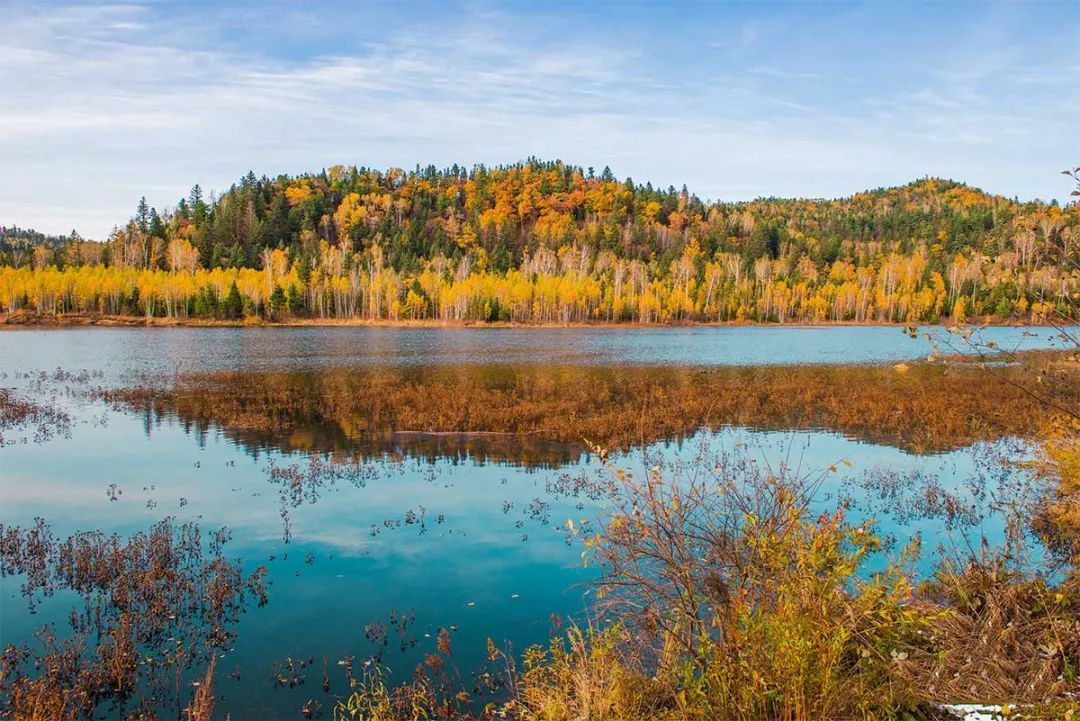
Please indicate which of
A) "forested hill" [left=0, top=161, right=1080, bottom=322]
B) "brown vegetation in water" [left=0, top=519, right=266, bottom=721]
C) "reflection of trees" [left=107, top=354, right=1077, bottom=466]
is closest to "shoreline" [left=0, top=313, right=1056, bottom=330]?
"forested hill" [left=0, top=161, right=1080, bottom=322]

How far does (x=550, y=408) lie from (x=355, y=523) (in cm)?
1608

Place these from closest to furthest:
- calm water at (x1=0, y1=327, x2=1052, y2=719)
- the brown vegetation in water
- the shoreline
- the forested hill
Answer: the brown vegetation in water
calm water at (x1=0, y1=327, x2=1052, y2=719)
the shoreline
the forested hill

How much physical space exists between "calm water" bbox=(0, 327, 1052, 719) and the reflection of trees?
1757 mm

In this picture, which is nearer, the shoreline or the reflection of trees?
the reflection of trees

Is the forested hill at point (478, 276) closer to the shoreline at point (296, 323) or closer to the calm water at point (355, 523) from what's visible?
the shoreline at point (296, 323)

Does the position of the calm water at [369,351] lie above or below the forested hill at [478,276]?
below

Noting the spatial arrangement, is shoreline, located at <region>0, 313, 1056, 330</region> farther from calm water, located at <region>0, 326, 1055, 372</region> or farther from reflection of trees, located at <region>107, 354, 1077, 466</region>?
reflection of trees, located at <region>107, 354, 1077, 466</region>

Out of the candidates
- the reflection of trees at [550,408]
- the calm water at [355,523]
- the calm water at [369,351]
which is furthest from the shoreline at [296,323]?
the calm water at [355,523]

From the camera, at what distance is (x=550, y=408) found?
32406 millimetres

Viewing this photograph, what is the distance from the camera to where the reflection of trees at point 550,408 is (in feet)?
86.9

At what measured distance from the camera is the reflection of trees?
26484mm

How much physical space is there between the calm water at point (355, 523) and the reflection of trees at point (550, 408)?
69.2 inches

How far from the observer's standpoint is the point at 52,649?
1063 cm

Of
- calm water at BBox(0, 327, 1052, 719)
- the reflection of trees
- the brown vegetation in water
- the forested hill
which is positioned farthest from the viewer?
the forested hill
